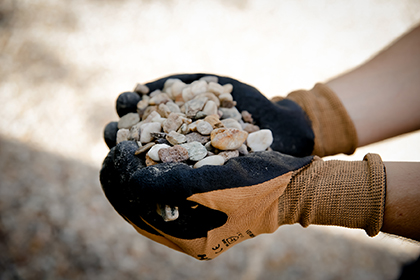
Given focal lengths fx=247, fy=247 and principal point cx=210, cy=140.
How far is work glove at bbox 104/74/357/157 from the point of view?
2.97 feet

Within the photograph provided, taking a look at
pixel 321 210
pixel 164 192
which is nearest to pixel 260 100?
pixel 321 210

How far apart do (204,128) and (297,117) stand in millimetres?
455

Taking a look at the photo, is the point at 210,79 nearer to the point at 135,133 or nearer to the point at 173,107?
the point at 173,107

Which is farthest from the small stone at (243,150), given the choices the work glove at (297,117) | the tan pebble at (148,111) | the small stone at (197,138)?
the tan pebble at (148,111)

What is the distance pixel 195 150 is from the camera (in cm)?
64

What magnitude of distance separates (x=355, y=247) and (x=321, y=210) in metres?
1.23

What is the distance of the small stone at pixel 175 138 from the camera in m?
0.66

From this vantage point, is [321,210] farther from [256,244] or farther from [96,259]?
[96,259]

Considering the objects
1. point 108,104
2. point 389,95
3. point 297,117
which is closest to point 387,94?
point 389,95

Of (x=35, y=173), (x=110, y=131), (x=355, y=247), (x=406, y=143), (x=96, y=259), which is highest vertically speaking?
(x=110, y=131)

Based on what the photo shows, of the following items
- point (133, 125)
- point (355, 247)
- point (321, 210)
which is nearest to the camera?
point (321, 210)

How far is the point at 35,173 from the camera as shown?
1.74 metres

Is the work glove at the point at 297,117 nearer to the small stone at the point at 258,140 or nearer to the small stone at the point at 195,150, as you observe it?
the small stone at the point at 258,140

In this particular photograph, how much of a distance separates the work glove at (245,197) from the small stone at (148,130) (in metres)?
0.04
